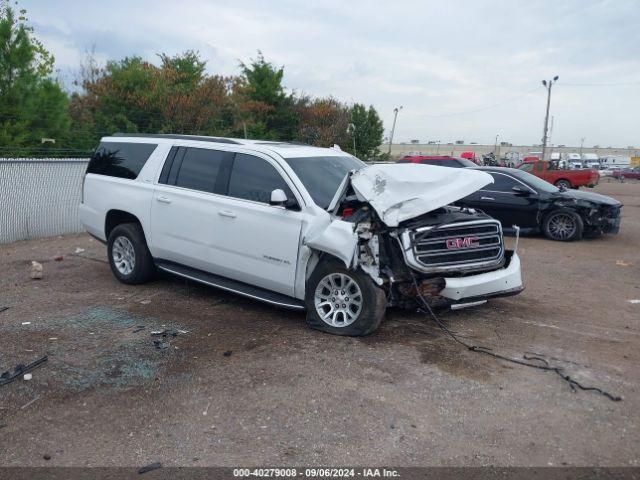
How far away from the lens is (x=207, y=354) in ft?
18.0

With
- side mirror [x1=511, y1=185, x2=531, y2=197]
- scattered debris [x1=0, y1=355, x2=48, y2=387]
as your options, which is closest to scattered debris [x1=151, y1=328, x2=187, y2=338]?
scattered debris [x1=0, y1=355, x2=48, y2=387]

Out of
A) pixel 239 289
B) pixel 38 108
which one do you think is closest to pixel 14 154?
pixel 38 108

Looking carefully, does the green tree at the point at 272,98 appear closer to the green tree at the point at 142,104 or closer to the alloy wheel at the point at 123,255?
the green tree at the point at 142,104

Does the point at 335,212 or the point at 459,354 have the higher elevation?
the point at 335,212

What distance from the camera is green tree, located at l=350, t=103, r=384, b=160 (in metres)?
32.3

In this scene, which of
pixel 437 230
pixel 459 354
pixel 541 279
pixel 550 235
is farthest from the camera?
pixel 550 235

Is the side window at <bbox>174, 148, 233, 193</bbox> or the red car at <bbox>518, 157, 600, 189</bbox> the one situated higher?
the red car at <bbox>518, 157, 600, 189</bbox>

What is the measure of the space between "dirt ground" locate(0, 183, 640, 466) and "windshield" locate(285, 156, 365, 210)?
132cm

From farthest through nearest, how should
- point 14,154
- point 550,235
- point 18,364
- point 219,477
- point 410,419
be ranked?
point 14,154, point 550,235, point 18,364, point 410,419, point 219,477

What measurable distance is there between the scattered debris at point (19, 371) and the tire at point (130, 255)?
2529mm

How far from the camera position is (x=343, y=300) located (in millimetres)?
5926

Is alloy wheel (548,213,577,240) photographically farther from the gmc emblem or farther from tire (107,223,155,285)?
tire (107,223,155,285)

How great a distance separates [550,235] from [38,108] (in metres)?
13.0

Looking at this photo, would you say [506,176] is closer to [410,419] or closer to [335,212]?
[335,212]
